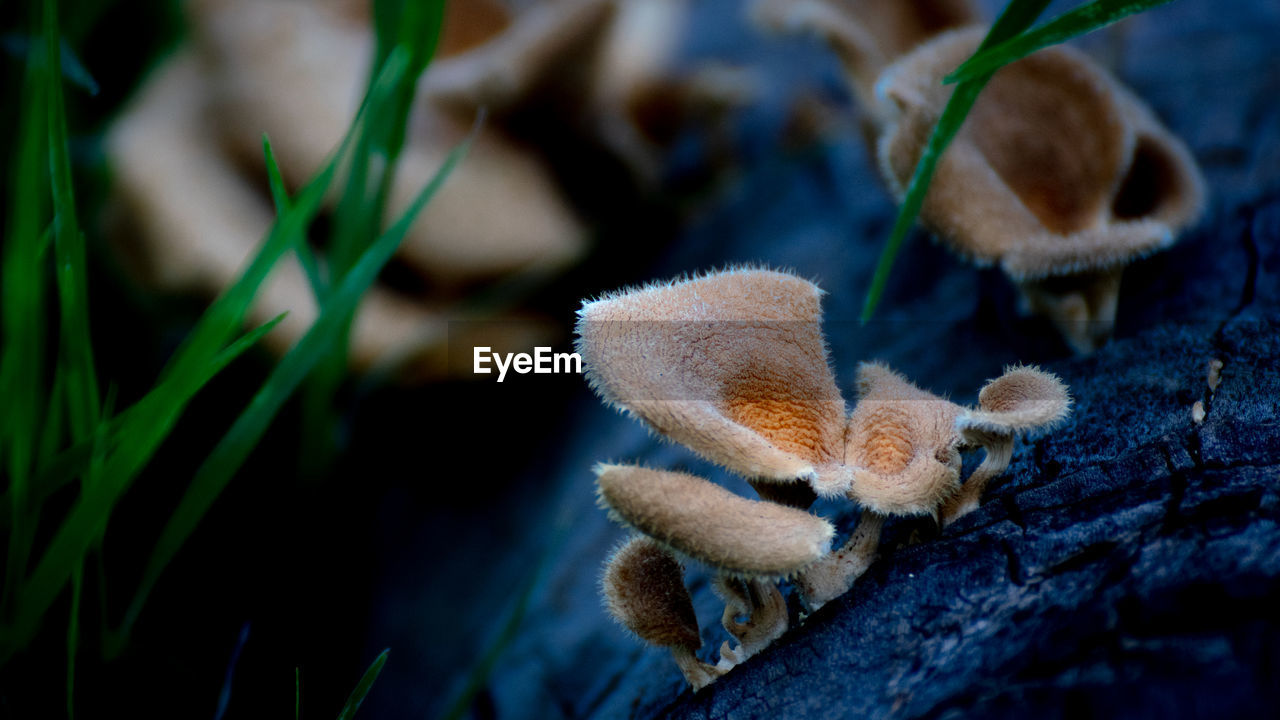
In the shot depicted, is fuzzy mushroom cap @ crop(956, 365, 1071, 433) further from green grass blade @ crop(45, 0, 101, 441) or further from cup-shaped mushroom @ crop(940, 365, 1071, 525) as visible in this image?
green grass blade @ crop(45, 0, 101, 441)

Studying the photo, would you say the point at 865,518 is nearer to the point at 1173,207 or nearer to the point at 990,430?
the point at 990,430

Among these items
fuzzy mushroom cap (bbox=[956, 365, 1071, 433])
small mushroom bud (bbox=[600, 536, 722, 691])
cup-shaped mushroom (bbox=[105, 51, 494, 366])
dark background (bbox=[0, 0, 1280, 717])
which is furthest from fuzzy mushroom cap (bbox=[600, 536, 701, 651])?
cup-shaped mushroom (bbox=[105, 51, 494, 366])

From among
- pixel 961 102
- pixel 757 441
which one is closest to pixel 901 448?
pixel 757 441

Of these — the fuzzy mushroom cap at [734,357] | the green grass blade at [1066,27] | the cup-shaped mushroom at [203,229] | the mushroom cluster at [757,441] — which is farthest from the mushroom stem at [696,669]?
the cup-shaped mushroom at [203,229]

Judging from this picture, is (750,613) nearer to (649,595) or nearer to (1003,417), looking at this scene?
(649,595)

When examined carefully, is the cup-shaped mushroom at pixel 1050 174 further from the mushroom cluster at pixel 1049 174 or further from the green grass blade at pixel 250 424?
the green grass blade at pixel 250 424

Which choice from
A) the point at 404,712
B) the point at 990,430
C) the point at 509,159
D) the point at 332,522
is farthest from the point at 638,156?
the point at 990,430
